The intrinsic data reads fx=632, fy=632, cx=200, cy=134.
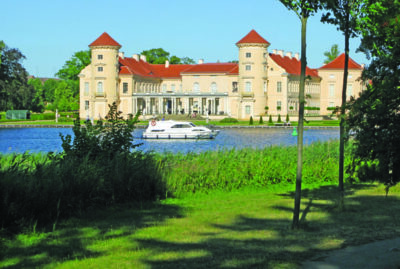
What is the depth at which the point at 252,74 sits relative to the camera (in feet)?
302

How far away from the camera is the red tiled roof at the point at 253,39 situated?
9081 cm

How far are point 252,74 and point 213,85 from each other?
30.9 ft

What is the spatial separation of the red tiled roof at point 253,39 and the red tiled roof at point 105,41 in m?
18.4

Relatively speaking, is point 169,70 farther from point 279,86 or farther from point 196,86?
point 279,86

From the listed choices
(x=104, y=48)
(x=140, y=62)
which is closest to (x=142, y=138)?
(x=104, y=48)

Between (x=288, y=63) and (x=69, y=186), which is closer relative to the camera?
(x=69, y=186)

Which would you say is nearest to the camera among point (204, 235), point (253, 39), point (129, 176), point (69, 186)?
point (204, 235)

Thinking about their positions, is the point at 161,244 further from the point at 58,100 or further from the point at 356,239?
the point at 58,100

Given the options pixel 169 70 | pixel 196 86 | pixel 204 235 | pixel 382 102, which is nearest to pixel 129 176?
pixel 204 235

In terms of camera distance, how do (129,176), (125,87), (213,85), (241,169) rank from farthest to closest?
1. (213,85)
2. (125,87)
3. (241,169)
4. (129,176)

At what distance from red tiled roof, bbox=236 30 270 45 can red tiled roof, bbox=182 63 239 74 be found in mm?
7753

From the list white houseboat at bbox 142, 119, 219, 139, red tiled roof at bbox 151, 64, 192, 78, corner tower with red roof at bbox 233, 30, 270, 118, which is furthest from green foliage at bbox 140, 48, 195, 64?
white houseboat at bbox 142, 119, 219, 139

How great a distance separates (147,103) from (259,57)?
1944 centimetres

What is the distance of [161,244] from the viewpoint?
9.10 metres
